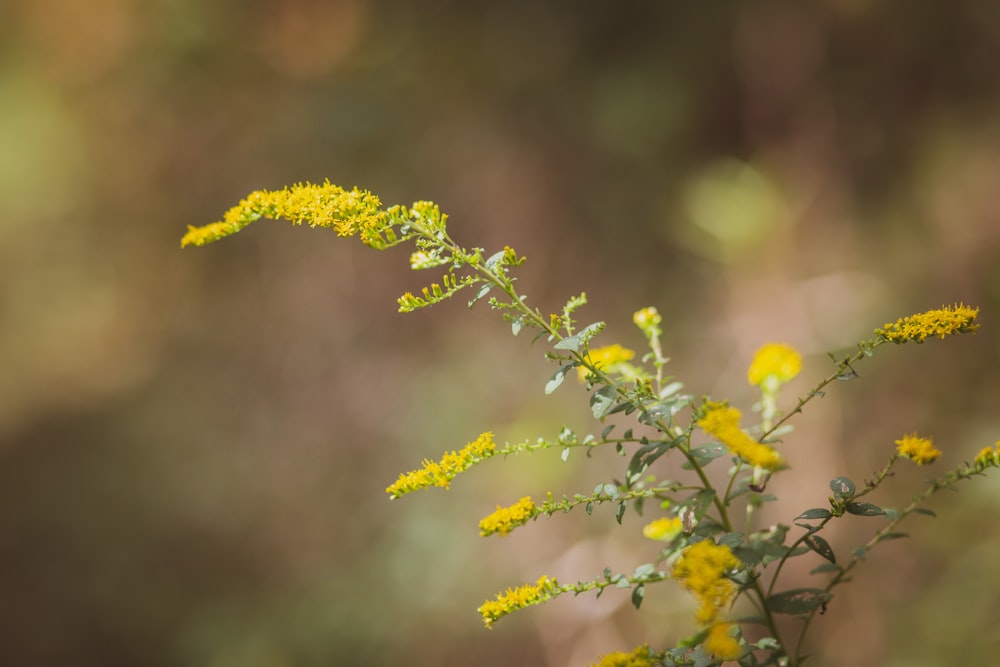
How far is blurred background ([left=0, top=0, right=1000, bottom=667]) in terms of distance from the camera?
5.90 feet

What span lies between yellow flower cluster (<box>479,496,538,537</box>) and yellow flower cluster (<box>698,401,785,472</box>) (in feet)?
0.56

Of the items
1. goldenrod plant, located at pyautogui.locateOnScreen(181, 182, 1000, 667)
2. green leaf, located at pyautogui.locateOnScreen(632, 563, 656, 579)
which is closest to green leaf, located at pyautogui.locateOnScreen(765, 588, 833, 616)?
goldenrod plant, located at pyautogui.locateOnScreen(181, 182, 1000, 667)

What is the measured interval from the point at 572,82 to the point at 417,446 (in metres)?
1.15

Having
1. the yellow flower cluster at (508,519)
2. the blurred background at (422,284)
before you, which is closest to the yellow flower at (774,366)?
the yellow flower cluster at (508,519)

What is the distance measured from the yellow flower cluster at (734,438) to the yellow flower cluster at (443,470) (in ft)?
0.63

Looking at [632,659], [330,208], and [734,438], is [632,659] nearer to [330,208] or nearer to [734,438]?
[734,438]

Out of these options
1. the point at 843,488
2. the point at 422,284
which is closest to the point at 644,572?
the point at 843,488

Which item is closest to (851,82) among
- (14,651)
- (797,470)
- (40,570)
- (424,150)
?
(797,470)

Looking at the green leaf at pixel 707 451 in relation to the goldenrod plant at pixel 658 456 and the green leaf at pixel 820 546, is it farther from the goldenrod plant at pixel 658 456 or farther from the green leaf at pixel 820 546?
the green leaf at pixel 820 546

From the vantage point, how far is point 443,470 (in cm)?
69

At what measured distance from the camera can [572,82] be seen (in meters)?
2.15

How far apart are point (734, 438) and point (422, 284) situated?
5.62 feet

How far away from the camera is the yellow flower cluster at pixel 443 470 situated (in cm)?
68

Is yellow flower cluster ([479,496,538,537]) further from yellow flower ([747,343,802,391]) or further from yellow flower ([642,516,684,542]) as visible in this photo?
yellow flower ([747,343,802,391])
